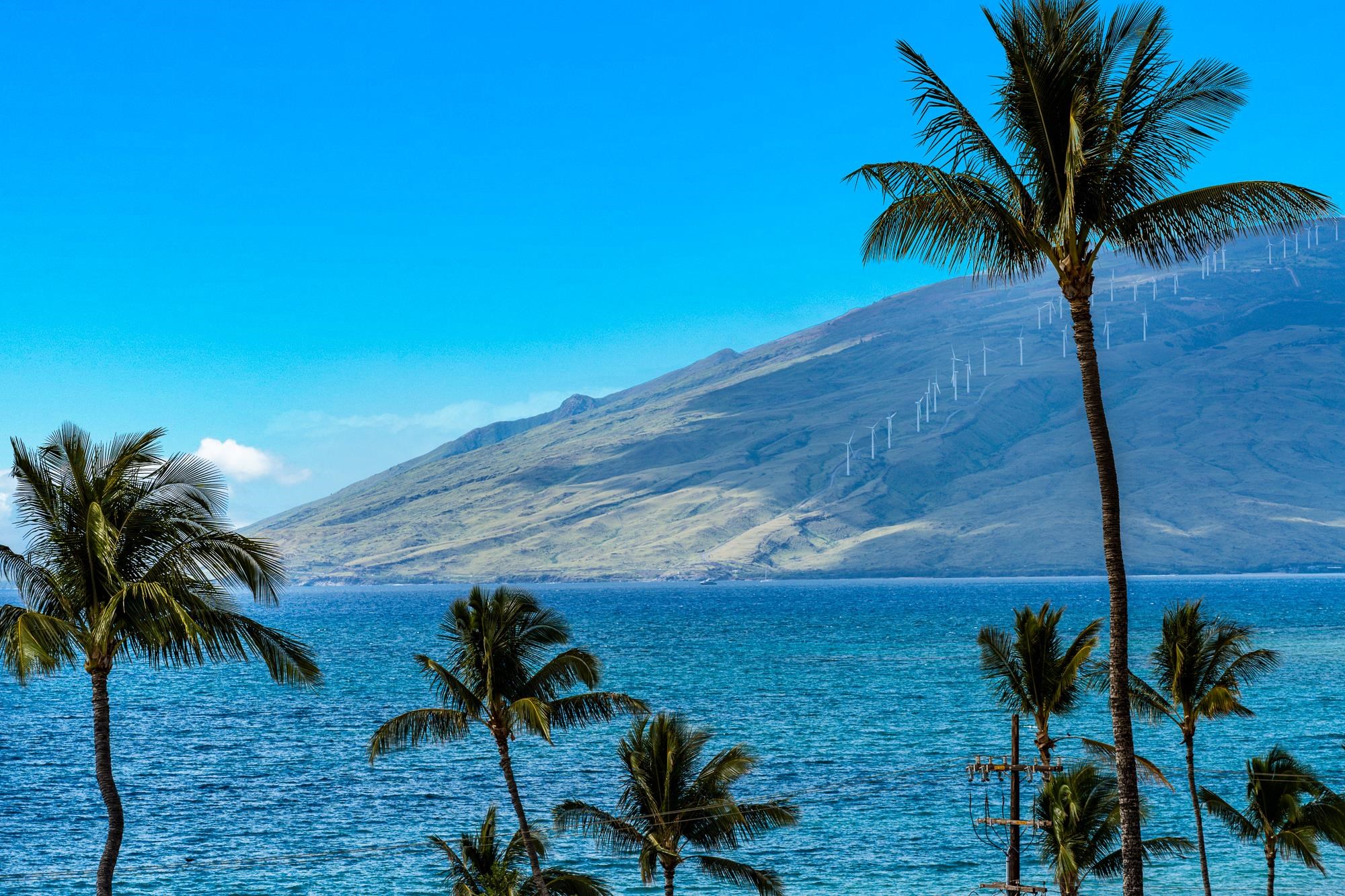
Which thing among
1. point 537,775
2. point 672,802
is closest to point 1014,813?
point 672,802

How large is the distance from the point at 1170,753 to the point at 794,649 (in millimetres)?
87467

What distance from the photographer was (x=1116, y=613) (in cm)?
1711

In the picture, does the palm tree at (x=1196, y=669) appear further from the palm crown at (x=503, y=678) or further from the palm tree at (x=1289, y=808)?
the palm crown at (x=503, y=678)

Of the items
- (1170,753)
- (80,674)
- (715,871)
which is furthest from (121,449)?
(80,674)

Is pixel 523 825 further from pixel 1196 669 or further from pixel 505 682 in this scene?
pixel 1196 669

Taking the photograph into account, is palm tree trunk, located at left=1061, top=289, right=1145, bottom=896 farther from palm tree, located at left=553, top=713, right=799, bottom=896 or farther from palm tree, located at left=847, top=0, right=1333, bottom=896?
palm tree, located at left=553, top=713, right=799, bottom=896

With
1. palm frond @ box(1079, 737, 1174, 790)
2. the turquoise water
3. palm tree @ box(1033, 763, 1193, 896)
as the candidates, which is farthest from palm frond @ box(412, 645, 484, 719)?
the turquoise water

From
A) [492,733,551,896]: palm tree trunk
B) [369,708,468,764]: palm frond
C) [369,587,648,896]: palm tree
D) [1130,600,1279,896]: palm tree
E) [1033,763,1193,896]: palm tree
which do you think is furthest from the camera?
[1033,763,1193,896]: palm tree

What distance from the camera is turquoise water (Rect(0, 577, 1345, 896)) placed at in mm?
53344

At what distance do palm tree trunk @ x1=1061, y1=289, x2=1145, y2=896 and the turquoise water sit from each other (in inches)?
1333

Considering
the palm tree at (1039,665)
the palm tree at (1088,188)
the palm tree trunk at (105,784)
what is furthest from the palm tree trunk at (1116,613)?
the palm tree trunk at (105,784)

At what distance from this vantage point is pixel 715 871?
32.1 meters

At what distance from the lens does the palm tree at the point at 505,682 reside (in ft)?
90.9

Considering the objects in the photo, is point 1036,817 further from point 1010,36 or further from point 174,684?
point 174,684
